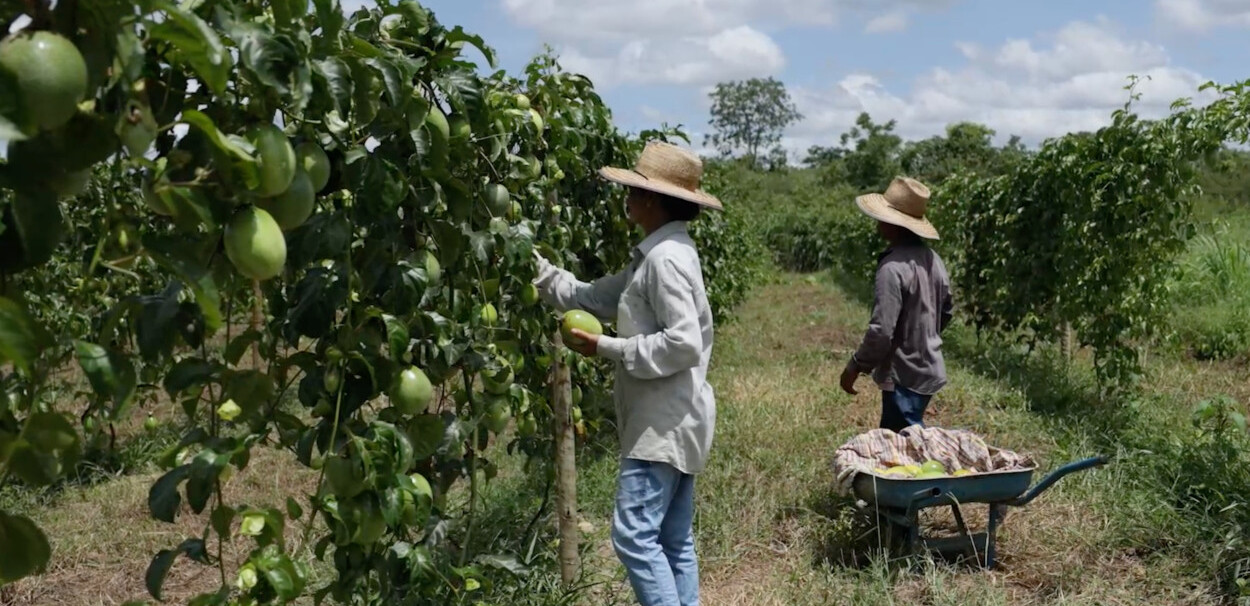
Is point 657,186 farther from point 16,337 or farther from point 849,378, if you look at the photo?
point 16,337

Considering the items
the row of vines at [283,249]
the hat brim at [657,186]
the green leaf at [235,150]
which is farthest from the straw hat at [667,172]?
the green leaf at [235,150]

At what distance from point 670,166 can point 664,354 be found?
574 mm

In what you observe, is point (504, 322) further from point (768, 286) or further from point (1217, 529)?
point (768, 286)

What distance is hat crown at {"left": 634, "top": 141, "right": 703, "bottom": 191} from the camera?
284cm

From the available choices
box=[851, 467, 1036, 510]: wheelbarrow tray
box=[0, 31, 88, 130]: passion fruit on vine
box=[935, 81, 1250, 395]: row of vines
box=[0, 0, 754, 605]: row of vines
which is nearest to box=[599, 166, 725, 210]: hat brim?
box=[0, 0, 754, 605]: row of vines

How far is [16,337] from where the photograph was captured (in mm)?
795

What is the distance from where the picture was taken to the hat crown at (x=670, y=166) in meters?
2.84

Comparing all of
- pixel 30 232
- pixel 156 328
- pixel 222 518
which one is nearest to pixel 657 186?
pixel 222 518

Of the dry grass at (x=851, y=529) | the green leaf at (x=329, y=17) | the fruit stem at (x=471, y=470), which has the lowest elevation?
the dry grass at (x=851, y=529)

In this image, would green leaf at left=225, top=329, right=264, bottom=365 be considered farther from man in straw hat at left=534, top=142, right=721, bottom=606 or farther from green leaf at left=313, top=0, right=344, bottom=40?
man in straw hat at left=534, top=142, right=721, bottom=606

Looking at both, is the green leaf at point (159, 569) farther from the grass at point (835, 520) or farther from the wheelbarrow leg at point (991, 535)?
the wheelbarrow leg at point (991, 535)

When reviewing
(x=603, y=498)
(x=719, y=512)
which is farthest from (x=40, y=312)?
(x=719, y=512)

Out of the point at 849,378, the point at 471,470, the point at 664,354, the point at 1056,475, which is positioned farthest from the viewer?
Result: the point at 849,378

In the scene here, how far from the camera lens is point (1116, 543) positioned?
3666 millimetres
